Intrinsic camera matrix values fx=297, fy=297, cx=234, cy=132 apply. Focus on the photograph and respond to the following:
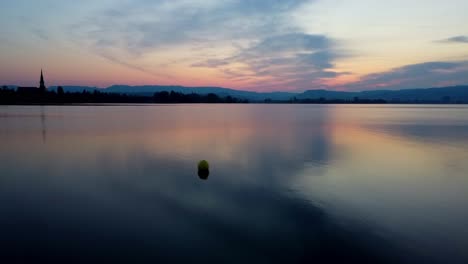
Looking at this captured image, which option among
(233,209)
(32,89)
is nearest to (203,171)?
(233,209)

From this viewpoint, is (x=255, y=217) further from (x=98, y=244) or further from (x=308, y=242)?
(x=98, y=244)

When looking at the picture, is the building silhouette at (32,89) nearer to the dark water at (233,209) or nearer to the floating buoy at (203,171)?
the dark water at (233,209)

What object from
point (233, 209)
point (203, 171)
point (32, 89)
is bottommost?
point (233, 209)

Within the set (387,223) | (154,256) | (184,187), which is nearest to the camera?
(154,256)

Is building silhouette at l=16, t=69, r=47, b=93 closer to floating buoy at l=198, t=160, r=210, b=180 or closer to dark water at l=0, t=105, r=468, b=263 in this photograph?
dark water at l=0, t=105, r=468, b=263

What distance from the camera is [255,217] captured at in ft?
25.7

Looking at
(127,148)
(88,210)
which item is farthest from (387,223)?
(127,148)

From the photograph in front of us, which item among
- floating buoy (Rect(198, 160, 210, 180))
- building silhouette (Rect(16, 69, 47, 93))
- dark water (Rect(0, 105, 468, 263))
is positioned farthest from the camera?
building silhouette (Rect(16, 69, 47, 93))

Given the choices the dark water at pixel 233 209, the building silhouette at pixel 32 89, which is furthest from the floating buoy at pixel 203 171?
the building silhouette at pixel 32 89

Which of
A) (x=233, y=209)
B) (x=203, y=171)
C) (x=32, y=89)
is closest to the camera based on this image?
(x=233, y=209)

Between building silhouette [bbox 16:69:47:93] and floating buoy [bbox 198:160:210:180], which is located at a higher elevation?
building silhouette [bbox 16:69:47:93]

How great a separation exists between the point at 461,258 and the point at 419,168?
9457 millimetres

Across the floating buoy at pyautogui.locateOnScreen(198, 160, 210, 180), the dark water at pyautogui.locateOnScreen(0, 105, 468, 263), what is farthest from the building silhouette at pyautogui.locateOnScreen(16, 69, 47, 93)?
the floating buoy at pyautogui.locateOnScreen(198, 160, 210, 180)

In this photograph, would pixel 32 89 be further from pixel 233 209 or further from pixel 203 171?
pixel 233 209
